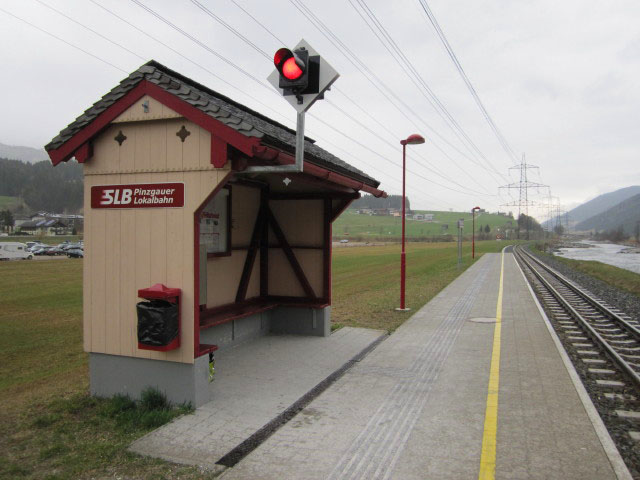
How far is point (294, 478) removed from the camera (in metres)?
3.83

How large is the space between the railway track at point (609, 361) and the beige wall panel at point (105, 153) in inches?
242

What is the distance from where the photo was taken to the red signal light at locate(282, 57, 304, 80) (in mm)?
4312

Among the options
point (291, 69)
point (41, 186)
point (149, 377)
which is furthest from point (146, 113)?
point (41, 186)

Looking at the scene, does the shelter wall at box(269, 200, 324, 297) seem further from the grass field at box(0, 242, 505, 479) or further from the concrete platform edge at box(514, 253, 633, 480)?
the concrete platform edge at box(514, 253, 633, 480)

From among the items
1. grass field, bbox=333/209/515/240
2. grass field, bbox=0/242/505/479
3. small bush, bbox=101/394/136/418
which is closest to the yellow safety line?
grass field, bbox=0/242/505/479

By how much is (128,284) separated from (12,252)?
49195 mm

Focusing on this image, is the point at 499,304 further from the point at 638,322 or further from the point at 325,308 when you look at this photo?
the point at 325,308

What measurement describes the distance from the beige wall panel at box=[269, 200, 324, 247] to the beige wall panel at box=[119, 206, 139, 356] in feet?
12.8

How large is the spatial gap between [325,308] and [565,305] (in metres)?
8.44

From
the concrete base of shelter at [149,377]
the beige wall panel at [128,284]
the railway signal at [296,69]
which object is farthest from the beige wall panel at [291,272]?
the railway signal at [296,69]

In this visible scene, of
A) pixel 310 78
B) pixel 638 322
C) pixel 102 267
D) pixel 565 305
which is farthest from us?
pixel 565 305

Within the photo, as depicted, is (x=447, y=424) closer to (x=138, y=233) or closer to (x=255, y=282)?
(x=138, y=233)

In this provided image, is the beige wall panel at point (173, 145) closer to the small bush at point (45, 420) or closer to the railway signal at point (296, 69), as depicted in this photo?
the railway signal at point (296, 69)

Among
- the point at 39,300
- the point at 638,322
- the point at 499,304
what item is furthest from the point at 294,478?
the point at 39,300
